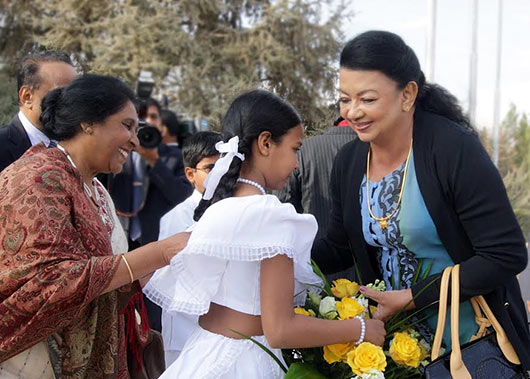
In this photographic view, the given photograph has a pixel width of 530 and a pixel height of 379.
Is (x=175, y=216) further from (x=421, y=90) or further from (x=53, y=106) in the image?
(x=421, y=90)

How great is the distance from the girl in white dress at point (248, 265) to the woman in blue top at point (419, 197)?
0.80 ft

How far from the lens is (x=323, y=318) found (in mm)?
2029

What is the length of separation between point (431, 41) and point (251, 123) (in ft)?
35.8

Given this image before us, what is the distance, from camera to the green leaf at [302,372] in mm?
1886

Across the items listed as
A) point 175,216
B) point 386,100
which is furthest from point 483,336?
point 175,216

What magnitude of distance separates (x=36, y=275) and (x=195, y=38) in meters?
17.2

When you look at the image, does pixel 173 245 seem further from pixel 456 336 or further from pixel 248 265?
pixel 456 336

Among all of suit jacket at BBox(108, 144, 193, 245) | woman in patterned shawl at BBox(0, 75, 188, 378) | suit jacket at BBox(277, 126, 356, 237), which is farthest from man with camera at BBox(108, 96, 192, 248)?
woman in patterned shawl at BBox(0, 75, 188, 378)

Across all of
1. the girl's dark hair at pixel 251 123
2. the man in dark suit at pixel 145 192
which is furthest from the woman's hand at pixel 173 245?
the man in dark suit at pixel 145 192

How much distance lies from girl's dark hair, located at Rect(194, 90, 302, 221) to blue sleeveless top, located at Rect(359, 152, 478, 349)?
16.1 inches

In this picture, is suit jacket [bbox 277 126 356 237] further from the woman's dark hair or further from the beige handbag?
the beige handbag

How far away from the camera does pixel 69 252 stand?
1.98 meters

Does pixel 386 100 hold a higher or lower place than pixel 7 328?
higher

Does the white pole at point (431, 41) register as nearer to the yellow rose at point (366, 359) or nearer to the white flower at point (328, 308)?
the white flower at point (328, 308)
